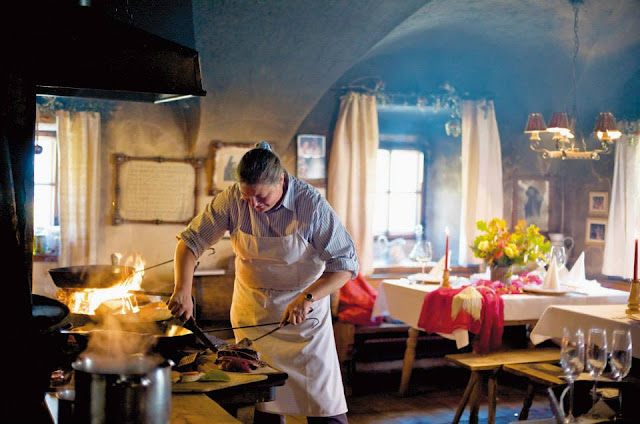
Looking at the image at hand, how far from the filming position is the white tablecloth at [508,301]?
521cm

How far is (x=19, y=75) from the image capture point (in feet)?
7.25

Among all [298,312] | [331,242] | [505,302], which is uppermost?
[331,242]

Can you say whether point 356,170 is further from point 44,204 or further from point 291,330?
point 291,330

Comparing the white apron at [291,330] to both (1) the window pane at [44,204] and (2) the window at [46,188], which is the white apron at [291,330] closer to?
(2) the window at [46,188]

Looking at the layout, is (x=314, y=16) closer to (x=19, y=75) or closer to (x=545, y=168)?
(x=19, y=75)

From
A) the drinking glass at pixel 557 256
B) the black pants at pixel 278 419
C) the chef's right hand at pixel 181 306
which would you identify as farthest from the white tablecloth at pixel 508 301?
the chef's right hand at pixel 181 306

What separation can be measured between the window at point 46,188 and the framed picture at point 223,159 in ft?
4.40

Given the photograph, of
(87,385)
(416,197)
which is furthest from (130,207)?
(87,385)

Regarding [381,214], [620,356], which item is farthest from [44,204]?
[620,356]

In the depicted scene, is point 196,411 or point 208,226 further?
point 208,226

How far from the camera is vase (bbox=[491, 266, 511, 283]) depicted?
557 cm

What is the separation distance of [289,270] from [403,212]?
465 cm

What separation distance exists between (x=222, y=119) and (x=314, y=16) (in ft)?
4.91

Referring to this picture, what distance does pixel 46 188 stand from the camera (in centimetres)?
646
